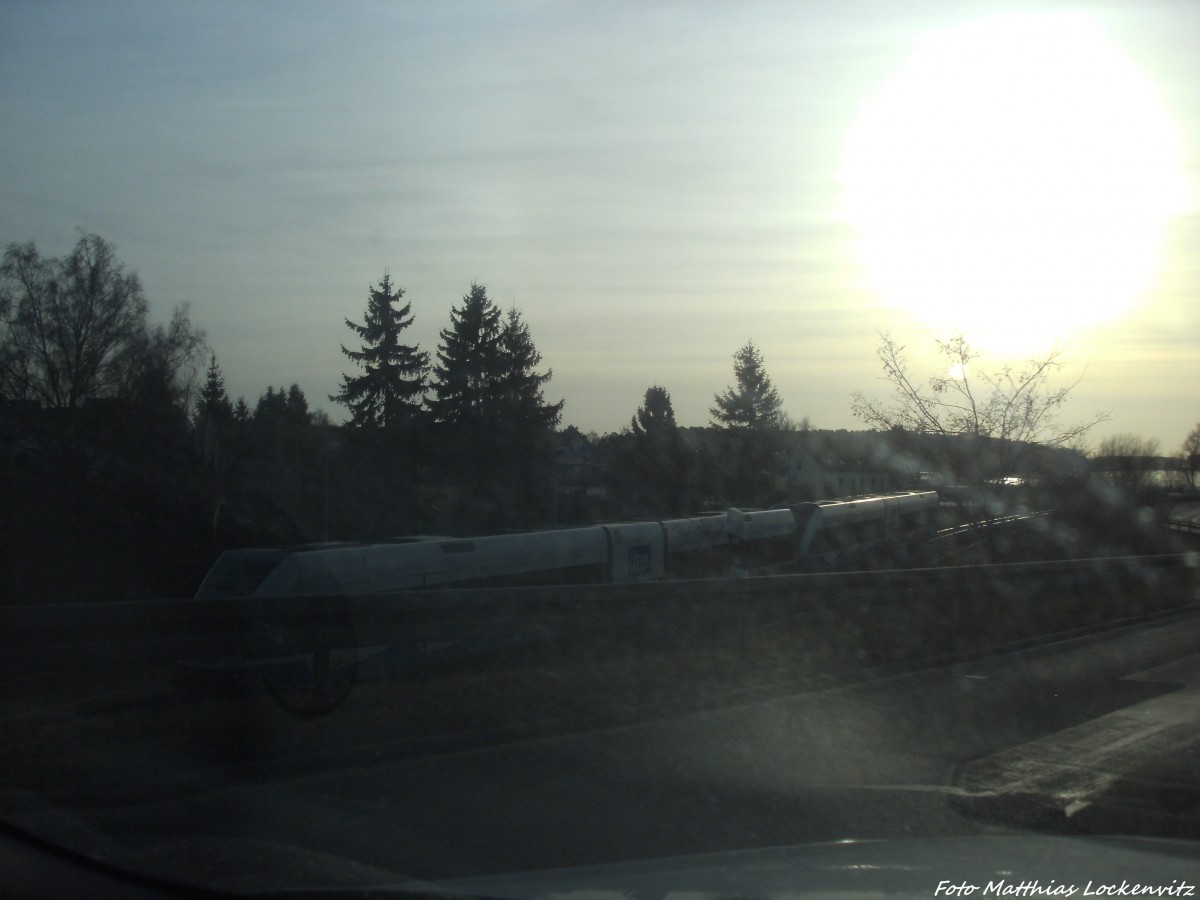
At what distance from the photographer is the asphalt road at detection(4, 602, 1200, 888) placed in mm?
5496

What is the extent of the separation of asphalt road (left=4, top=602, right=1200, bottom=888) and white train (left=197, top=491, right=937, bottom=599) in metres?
7.24

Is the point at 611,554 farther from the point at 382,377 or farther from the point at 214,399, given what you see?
the point at 214,399

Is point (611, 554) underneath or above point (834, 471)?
underneath

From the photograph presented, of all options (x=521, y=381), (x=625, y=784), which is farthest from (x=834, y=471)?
(x=625, y=784)

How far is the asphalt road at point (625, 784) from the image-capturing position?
5496 mm

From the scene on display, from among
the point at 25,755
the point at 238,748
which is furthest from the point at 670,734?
the point at 25,755

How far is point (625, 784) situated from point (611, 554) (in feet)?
54.5

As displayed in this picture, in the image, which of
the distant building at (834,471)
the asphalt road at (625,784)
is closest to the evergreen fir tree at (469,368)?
the distant building at (834,471)

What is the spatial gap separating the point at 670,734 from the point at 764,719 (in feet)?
3.53

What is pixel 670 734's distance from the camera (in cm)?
862

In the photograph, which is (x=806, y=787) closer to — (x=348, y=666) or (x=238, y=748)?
(x=238, y=748)

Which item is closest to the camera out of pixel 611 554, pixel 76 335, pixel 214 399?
pixel 611 554

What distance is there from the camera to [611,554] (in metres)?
23.6

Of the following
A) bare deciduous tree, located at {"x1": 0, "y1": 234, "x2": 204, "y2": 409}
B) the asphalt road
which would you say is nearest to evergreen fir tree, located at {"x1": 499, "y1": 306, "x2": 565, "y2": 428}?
bare deciduous tree, located at {"x1": 0, "y1": 234, "x2": 204, "y2": 409}
